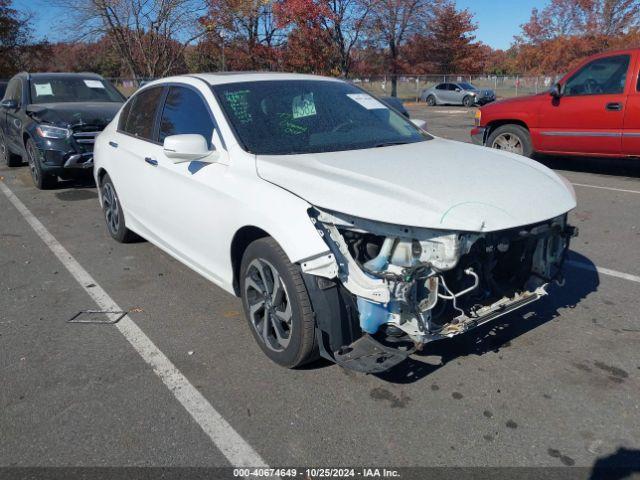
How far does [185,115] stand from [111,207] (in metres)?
2.01

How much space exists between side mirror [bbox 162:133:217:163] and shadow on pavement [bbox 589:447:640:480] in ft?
9.13

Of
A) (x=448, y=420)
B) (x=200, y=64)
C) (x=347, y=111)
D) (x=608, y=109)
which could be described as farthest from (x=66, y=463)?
(x=200, y=64)

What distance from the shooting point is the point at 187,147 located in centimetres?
352

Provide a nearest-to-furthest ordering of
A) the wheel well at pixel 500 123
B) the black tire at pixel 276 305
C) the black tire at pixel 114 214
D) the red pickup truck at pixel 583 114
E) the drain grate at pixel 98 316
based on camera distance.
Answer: the black tire at pixel 276 305
the drain grate at pixel 98 316
the black tire at pixel 114 214
the red pickup truck at pixel 583 114
the wheel well at pixel 500 123

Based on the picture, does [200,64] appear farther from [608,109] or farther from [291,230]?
[291,230]

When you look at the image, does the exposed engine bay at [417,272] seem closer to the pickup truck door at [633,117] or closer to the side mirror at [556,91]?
the pickup truck door at [633,117]

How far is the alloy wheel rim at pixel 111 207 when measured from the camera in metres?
5.62

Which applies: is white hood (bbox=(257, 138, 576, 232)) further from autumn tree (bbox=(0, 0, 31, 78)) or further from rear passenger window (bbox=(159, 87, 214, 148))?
autumn tree (bbox=(0, 0, 31, 78))

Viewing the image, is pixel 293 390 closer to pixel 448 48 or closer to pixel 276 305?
pixel 276 305

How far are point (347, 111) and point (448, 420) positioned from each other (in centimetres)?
242

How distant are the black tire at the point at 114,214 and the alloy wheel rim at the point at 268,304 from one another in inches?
102

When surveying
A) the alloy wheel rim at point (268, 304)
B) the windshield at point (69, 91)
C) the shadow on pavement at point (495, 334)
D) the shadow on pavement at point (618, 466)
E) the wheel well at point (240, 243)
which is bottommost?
the shadow on pavement at point (618, 466)

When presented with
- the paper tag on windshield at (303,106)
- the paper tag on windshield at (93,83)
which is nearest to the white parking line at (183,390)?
the paper tag on windshield at (303,106)

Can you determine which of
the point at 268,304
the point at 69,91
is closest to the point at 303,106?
the point at 268,304
